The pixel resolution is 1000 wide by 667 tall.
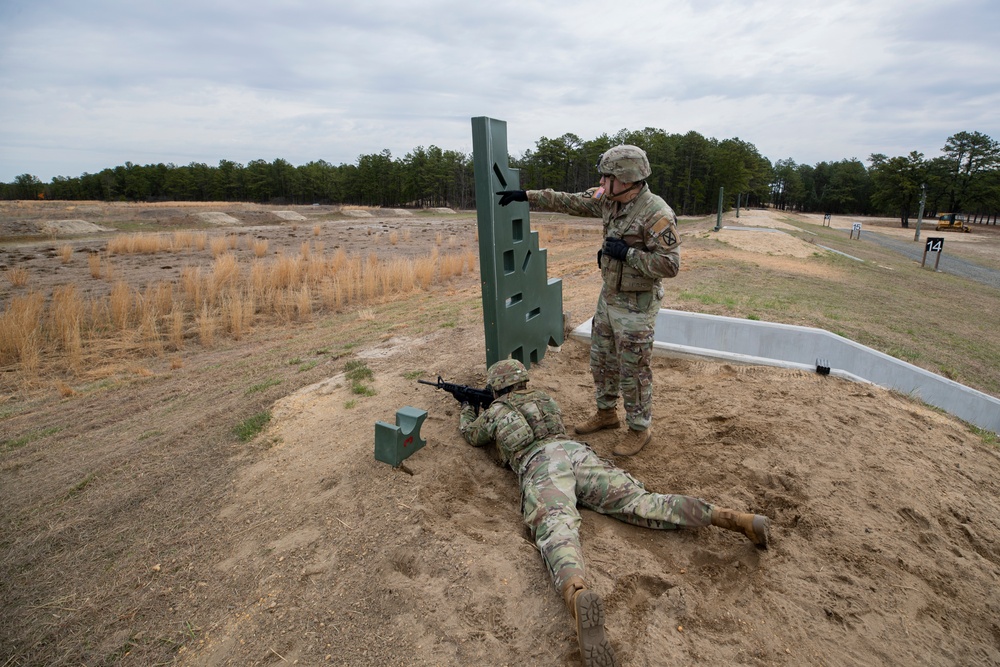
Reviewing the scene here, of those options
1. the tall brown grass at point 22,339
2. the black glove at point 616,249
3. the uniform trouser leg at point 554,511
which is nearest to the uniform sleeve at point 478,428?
the uniform trouser leg at point 554,511

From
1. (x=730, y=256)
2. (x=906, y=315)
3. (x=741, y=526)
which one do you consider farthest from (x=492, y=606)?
(x=730, y=256)

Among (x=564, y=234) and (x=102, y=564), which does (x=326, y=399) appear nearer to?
(x=102, y=564)

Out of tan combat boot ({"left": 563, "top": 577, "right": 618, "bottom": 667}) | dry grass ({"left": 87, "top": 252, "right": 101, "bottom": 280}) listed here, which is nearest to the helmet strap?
tan combat boot ({"left": 563, "top": 577, "right": 618, "bottom": 667})

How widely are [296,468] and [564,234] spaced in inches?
832

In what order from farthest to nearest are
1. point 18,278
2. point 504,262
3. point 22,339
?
point 18,278 < point 22,339 < point 504,262

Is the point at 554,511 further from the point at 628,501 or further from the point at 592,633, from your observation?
the point at 592,633

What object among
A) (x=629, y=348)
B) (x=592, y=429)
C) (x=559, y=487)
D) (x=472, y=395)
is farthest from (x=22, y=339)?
(x=629, y=348)

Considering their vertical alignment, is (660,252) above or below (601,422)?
above

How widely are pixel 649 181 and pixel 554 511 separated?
45344mm

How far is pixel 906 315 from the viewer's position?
28.2ft

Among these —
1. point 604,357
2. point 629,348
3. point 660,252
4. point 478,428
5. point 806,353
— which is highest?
point 660,252

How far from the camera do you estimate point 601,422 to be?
373cm

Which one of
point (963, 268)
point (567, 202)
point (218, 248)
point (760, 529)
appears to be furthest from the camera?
point (963, 268)

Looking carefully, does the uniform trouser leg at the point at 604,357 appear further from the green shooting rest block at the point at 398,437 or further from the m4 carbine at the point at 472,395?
the green shooting rest block at the point at 398,437
